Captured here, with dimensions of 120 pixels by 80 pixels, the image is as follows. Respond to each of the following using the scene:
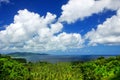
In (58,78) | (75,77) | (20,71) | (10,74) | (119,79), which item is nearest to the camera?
(119,79)

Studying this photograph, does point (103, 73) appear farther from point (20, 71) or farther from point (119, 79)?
point (119, 79)

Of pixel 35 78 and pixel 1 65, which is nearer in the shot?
pixel 1 65

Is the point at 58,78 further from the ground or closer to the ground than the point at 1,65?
closer to the ground

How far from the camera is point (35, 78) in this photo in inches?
6088

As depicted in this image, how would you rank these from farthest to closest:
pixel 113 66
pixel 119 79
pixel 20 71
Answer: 1. pixel 20 71
2. pixel 113 66
3. pixel 119 79

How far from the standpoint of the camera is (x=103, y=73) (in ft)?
297

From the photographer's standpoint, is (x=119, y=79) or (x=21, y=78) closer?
(x=119, y=79)

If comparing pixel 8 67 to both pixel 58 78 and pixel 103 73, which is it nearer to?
pixel 103 73

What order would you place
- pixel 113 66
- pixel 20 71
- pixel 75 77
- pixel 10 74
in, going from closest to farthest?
pixel 113 66 < pixel 10 74 < pixel 20 71 < pixel 75 77

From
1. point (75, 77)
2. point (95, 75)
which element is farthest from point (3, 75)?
point (75, 77)

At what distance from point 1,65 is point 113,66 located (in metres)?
42.0

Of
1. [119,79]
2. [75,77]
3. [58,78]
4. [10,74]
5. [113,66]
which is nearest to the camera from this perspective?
[119,79]

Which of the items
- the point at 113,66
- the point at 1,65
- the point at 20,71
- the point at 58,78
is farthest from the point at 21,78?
the point at 58,78

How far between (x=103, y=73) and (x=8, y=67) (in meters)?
36.5
